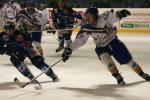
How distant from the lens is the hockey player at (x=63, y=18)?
10.8 m

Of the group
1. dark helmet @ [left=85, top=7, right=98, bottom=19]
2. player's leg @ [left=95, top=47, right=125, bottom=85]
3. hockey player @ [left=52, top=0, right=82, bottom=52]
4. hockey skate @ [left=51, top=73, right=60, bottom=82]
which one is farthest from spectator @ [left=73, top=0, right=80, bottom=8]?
dark helmet @ [left=85, top=7, right=98, bottom=19]

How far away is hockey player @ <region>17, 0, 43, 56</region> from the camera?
30.0 feet

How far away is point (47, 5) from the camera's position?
690 inches

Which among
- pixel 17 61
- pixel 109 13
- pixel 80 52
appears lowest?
pixel 80 52

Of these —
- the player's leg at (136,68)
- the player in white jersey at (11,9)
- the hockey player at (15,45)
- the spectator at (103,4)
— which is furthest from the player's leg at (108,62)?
the spectator at (103,4)

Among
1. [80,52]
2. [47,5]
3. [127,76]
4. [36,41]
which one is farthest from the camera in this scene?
[47,5]

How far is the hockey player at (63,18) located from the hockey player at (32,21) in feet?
4.63

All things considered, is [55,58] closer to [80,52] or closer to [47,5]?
[80,52]

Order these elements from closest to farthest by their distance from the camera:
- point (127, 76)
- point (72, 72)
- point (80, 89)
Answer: point (80, 89) → point (127, 76) → point (72, 72)

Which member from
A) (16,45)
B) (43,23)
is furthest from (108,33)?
(43,23)

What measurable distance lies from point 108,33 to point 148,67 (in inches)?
85.1

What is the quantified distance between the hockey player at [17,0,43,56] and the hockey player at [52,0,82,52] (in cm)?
141

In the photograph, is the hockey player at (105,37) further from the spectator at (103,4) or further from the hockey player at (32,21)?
the spectator at (103,4)

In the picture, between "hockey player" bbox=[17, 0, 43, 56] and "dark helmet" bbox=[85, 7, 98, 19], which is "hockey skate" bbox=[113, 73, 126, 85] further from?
"hockey player" bbox=[17, 0, 43, 56]
